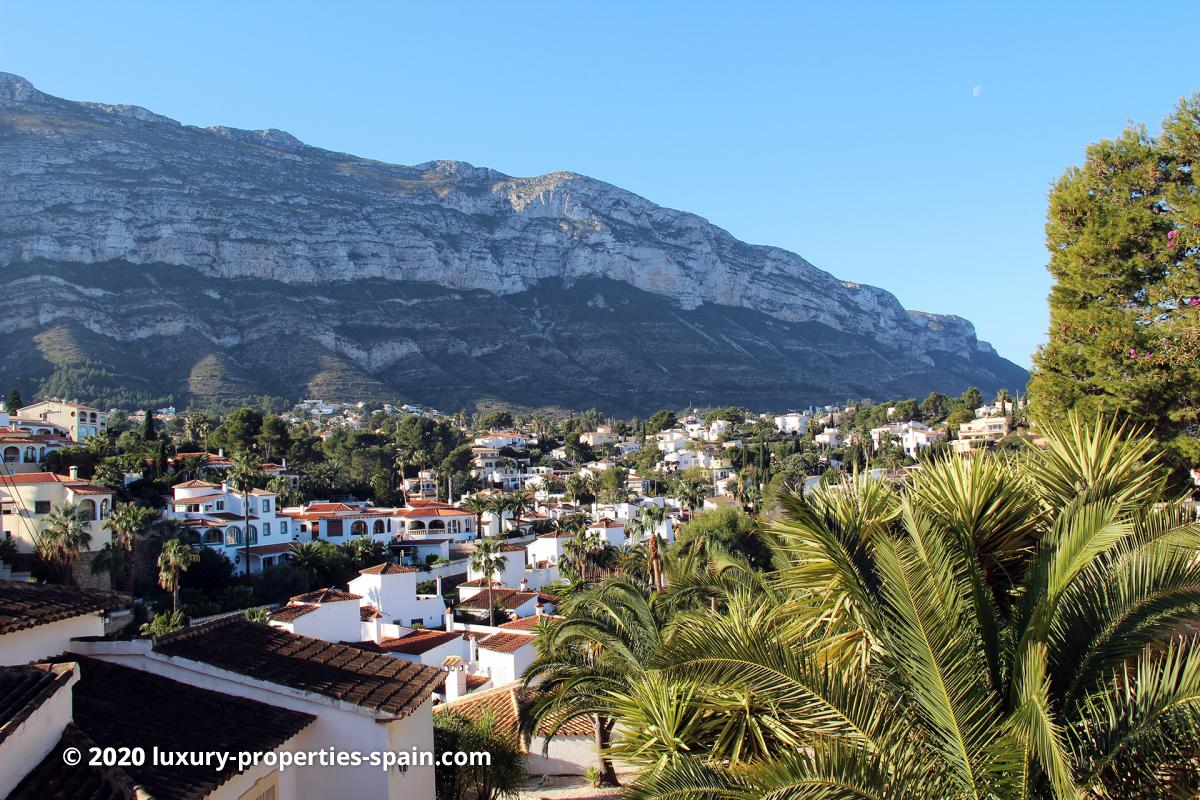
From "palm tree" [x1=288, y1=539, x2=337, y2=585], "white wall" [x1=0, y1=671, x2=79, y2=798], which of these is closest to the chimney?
"palm tree" [x1=288, y1=539, x2=337, y2=585]

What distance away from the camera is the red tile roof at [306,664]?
273 inches

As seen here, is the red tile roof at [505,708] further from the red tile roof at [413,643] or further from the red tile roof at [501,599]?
the red tile roof at [501,599]

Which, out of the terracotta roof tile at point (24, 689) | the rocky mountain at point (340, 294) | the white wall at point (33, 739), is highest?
the rocky mountain at point (340, 294)

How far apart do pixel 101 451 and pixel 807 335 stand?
158 m

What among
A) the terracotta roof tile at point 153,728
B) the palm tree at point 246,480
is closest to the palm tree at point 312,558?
the palm tree at point 246,480

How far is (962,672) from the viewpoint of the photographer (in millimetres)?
3855

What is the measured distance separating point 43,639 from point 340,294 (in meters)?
150

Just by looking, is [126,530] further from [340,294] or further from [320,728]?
[340,294]

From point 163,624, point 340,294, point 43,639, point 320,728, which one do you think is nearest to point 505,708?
point 320,728

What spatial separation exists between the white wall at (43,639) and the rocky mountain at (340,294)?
10575cm

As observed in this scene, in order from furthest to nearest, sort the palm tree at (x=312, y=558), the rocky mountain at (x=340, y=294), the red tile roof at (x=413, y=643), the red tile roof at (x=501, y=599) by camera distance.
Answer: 1. the rocky mountain at (x=340, y=294)
2. the palm tree at (x=312, y=558)
3. the red tile roof at (x=501, y=599)
4. the red tile roof at (x=413, y=643)

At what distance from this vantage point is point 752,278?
196 meters

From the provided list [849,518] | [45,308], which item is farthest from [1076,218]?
[45,308]

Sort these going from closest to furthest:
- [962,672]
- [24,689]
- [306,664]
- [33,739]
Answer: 1. [962,672]
2. [33,739]
3. [24,689]
4. [306,664]
